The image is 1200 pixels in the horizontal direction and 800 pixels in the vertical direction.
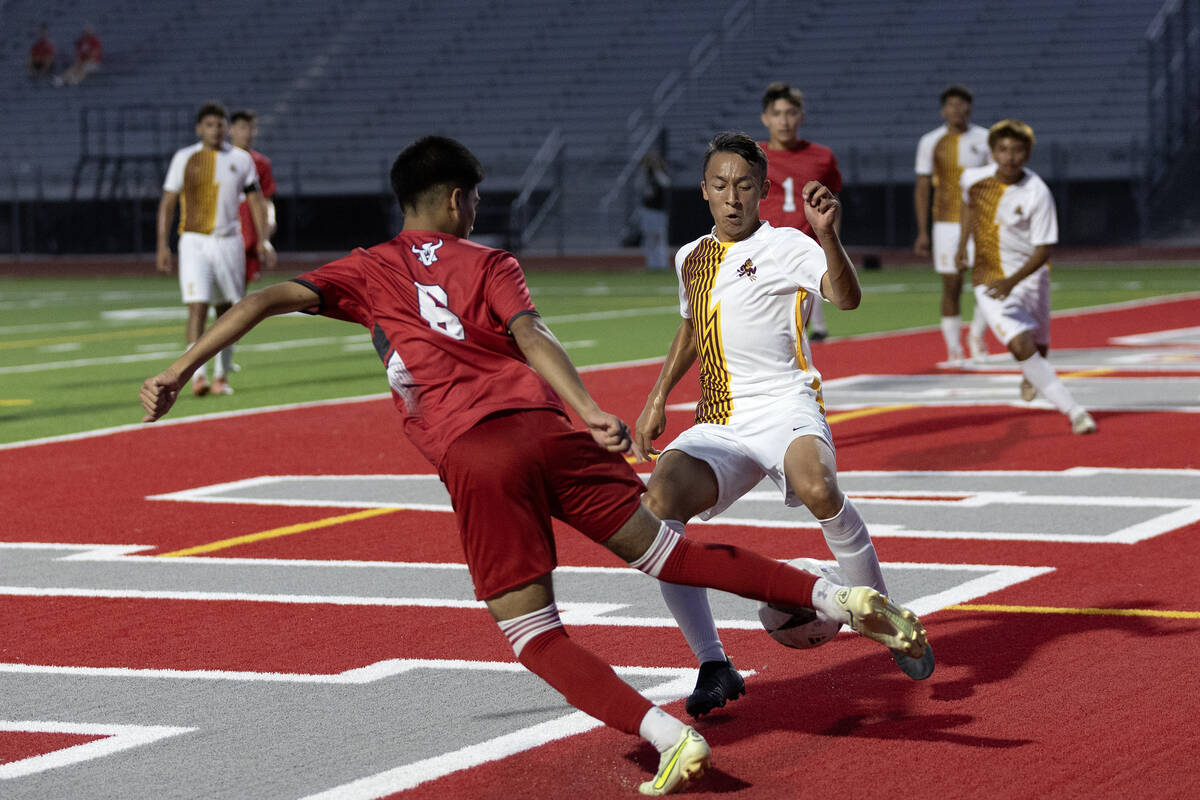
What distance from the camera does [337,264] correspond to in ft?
16.9

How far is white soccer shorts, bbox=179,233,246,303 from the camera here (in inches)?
619

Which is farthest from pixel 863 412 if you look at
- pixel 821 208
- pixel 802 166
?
pixel 821 208

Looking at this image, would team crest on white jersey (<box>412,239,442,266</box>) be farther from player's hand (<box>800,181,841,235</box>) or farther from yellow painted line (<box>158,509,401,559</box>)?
yellow painted line (<box>158,509,401,559</box>)

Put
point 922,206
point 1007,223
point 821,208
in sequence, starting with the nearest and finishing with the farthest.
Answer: point 821,208, point 1007,223, point 922,206

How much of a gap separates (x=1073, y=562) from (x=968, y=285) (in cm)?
2307

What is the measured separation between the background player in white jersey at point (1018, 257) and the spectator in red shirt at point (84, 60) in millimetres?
42284

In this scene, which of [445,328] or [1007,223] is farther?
[1007,223]

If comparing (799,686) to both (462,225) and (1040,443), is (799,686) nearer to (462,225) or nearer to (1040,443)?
(462,225)

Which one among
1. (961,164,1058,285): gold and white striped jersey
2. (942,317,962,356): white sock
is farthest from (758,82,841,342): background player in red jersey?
(942,317,962,356): white sock

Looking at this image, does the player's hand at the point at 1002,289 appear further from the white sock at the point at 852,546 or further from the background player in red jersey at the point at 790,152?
the white sock at the point at 852,546

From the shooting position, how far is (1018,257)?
12.7 m

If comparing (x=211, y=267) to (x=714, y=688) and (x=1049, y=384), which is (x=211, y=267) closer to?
(x=1049, y=384)

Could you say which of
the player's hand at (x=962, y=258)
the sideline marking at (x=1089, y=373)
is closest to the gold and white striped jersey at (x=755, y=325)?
the player's hand at (x=962, y=258)

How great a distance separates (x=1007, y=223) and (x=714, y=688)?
25.1 feet
